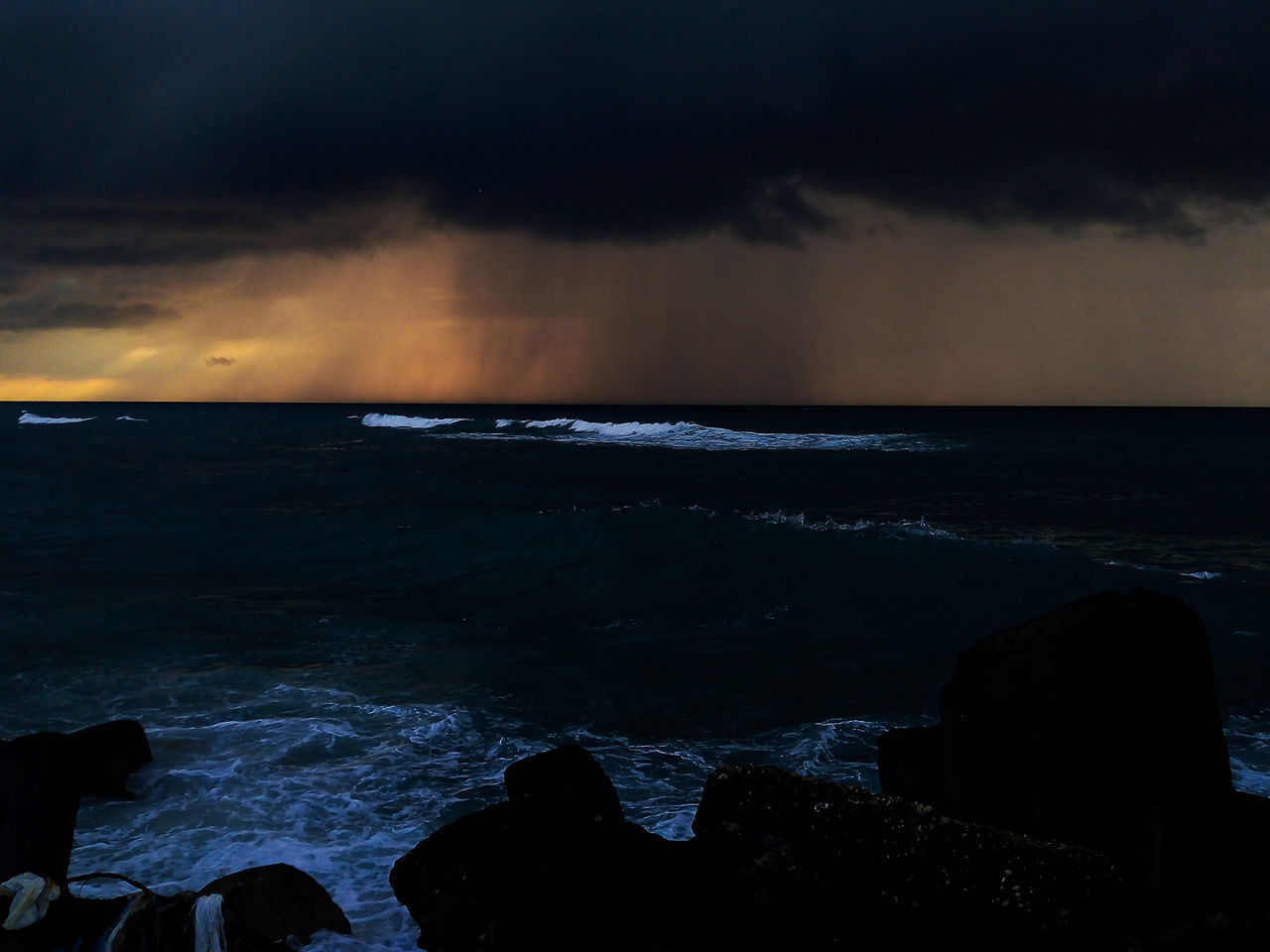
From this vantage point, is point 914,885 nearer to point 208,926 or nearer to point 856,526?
point 208,926

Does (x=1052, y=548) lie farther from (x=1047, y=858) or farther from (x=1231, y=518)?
(x=1047, y=858)

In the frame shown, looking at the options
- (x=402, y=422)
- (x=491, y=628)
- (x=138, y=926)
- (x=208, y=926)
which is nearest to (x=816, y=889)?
(x=208, y=926)

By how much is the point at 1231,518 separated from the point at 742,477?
56.3 feet

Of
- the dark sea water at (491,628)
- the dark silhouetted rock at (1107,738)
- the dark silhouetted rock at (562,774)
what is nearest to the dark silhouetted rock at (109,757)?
the dark sea water at (491,628)

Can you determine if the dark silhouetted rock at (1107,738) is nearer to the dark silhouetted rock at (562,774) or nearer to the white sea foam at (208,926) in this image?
the dark silhouetted rock at (562,774)

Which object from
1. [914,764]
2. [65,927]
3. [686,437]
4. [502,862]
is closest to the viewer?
[65,927]

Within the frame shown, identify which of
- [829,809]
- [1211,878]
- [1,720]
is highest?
[829,809]

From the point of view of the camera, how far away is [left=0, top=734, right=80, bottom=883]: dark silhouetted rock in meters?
4.78

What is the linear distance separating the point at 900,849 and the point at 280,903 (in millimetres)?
3127

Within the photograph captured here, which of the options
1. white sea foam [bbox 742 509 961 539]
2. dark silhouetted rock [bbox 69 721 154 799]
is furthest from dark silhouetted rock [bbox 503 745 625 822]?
white sea foam [bbox 742 509 961 539]

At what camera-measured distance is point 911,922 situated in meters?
3.58

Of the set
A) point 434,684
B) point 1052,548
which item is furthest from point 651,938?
point 1052,548

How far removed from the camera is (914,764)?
543cm

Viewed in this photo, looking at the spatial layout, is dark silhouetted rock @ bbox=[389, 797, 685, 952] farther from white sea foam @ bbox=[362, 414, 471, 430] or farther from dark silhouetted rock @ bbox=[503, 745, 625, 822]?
white sea foam @ bbox=[362, 414, 471, 430]
